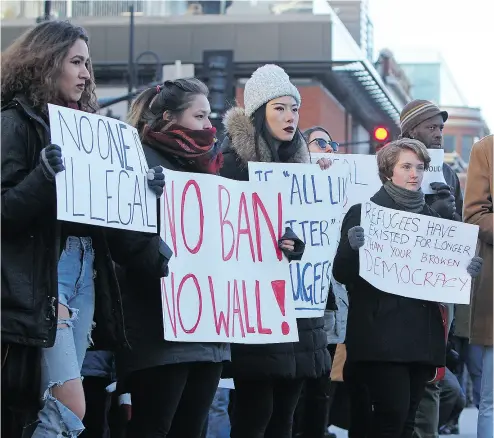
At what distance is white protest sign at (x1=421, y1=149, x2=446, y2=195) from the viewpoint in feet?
23.0

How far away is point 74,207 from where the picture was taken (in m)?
4.23

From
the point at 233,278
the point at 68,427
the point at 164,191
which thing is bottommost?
the point at 68,427

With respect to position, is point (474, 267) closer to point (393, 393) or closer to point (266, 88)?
point (393, 393)

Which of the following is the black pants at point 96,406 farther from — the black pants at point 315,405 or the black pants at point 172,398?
the black pants at point 172,398

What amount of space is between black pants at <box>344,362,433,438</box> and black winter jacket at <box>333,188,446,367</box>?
0.08m

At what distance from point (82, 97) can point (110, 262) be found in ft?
2.24

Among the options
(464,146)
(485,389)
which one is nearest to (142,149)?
(485,389)

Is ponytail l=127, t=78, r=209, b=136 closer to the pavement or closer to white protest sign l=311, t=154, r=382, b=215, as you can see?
white protest sign l=311, t=154, r=382, b=215

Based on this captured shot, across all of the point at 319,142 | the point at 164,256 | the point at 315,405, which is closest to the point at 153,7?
the point at 319,142

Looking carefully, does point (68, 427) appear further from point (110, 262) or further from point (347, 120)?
point (347, 120)

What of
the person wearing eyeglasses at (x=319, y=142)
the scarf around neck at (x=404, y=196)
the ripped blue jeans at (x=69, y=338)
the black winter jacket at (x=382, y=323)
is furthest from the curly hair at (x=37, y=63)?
the person wearing eyeglasses at (x=319, y=142)

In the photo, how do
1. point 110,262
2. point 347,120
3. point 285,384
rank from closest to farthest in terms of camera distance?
1. point 110,262
2. point 285,384
3. point 347,120

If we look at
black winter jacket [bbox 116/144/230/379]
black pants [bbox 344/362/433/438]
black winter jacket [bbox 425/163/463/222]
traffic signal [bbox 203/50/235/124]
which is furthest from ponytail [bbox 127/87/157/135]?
traffic signal [bbox 203/50/235/124]

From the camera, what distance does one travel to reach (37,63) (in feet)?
14.6
